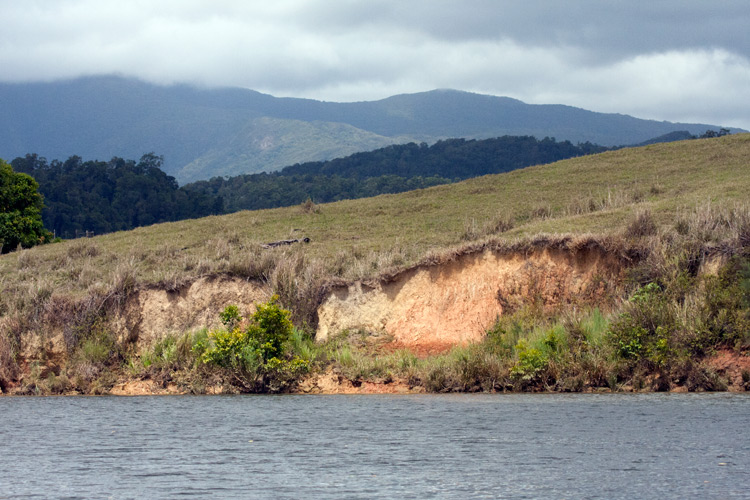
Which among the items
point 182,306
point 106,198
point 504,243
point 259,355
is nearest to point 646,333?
point 504,243

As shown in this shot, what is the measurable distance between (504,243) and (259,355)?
8996 mm

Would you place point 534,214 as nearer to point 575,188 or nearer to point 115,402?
point 575,188

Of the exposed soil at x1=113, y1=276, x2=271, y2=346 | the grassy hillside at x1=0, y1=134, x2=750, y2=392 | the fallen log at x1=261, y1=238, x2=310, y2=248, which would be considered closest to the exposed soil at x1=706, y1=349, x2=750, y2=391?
the grassy hillside at x1=0, y1=134, x2=750, y2=392

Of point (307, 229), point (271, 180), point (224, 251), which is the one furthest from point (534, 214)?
point (271, 180)

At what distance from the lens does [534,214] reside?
39.3 metres

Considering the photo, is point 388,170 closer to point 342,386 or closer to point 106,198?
point 106,198

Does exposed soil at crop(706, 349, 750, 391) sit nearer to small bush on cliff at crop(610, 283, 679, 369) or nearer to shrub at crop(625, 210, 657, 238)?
small bush on cliff at crop(610, 283, 679, 369)

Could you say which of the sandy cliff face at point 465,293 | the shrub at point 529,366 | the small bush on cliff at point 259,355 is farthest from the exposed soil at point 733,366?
the small bush on cliff at point 259,355

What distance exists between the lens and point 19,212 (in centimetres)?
5059

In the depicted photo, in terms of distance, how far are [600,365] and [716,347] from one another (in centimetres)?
316

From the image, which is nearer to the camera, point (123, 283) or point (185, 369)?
point (185, 369)

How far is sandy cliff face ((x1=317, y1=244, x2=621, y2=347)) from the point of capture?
88.8ft

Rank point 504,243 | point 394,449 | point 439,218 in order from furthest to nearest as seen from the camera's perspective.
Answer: point 439,218 → point 504,243 → point 394,449

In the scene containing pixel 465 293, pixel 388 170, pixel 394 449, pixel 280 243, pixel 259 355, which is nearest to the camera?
pixel 394 449
